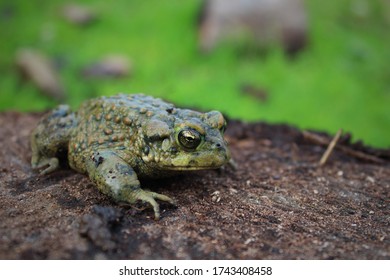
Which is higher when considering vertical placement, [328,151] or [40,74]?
[328,151]

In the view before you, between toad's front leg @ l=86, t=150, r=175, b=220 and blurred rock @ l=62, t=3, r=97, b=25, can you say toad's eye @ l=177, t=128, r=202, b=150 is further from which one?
blurred rock @ l=62, t=3, r=97, b=25

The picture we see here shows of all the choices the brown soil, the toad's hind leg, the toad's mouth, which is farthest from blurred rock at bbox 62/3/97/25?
the toad's mouth

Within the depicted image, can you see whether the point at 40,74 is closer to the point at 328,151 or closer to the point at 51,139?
the point at 51,139

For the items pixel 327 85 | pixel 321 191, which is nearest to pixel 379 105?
pixel 327 85

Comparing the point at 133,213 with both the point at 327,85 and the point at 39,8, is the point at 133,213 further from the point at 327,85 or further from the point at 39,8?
the point at 39,8

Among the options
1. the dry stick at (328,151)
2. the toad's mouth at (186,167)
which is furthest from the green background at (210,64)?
the toad's mouth at (186,167)

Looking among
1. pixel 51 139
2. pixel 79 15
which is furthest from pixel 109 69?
pixel 51 139
